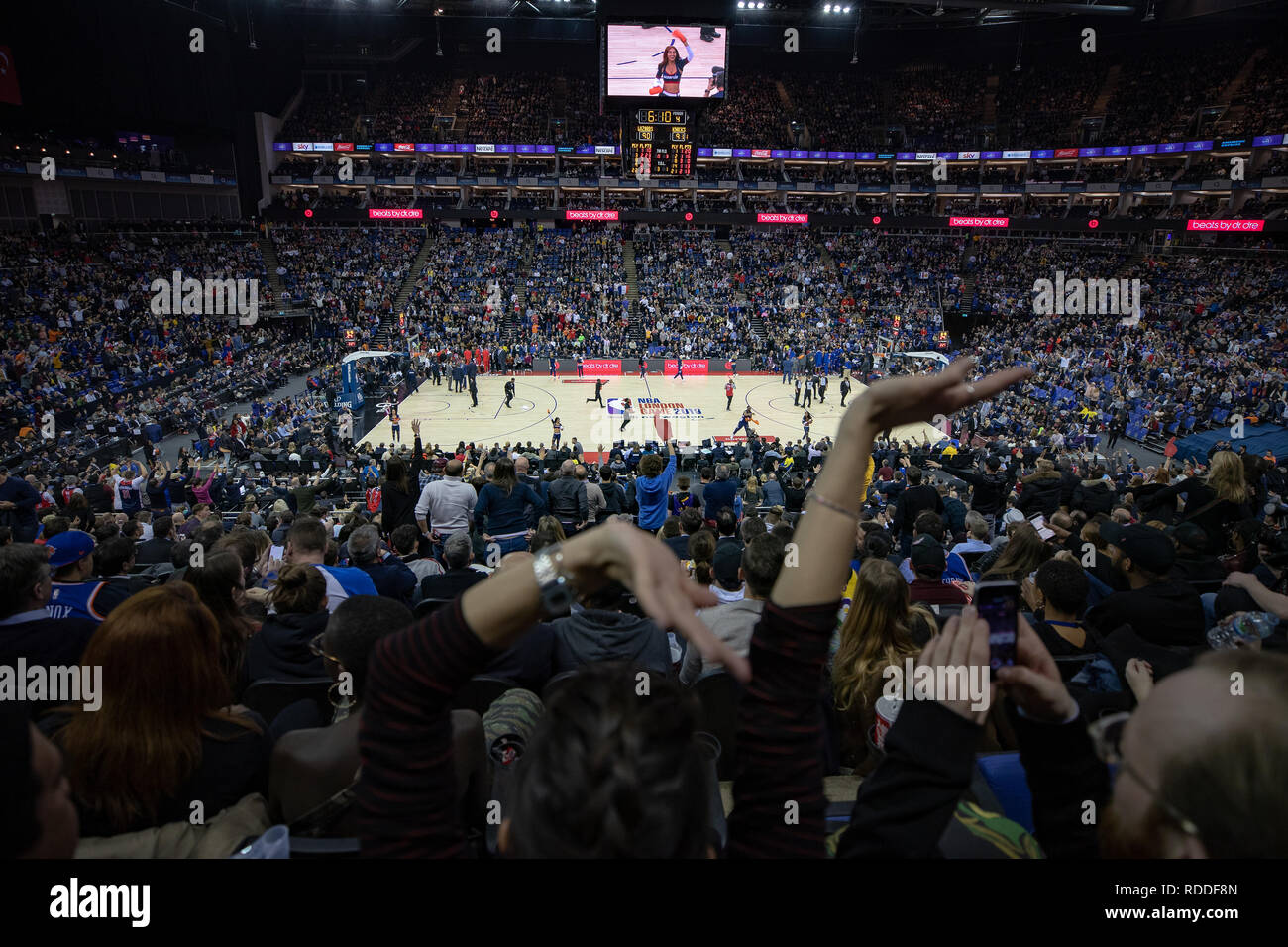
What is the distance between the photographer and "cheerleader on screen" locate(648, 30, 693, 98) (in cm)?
3045

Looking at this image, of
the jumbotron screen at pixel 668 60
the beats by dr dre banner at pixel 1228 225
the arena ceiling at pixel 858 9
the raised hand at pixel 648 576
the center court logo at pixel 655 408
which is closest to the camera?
the raised hand at pixel 648 576

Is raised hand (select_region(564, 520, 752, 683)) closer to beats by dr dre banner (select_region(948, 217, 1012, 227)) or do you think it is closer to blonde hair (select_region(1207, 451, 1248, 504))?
blonde hair (select_region(1207, 451, 1248, 504))

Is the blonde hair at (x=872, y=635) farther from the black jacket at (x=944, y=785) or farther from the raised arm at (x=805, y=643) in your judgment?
the raised arm at (x=805, y=643)

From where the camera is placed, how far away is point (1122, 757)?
49.3 inches

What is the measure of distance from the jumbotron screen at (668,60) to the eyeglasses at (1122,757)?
3406 cm

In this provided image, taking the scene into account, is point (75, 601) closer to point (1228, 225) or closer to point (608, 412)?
point (608, 412)

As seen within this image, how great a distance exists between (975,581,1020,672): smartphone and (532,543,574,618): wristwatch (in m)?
0.97

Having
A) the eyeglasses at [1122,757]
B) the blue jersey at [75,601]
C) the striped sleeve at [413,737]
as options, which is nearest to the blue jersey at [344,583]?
the blue jersey at [75,601]

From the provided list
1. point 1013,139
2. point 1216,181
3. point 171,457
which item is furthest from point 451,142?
point 1216,181

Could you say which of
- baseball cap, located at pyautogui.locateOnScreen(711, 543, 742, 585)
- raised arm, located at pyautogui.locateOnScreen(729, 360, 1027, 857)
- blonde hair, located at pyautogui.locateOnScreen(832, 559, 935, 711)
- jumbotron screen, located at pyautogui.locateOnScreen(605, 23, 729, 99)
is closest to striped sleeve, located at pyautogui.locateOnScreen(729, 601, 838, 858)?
raised arm, located at pyautogui.locateOnScreen(729, 360, 1027, 857)

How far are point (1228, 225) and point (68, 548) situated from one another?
164 feet

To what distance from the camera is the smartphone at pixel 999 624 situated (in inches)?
63.1

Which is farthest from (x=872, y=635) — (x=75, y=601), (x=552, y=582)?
(x=75, y=601)
